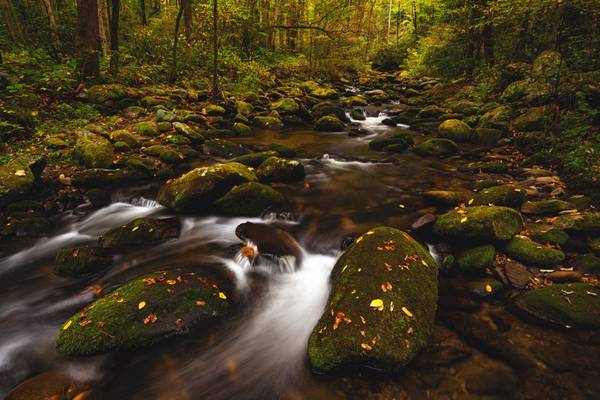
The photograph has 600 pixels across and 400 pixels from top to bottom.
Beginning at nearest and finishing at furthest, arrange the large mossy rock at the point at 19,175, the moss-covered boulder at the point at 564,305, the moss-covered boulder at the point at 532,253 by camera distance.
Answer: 1. the moss-covered boulder at the point at 564,305
2. the moss-covered boulder at the point at 532,253
3. the large mossy rock at the point at 19,175

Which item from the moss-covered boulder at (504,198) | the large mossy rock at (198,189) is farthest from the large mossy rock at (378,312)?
the large mossy rock at (198,189)

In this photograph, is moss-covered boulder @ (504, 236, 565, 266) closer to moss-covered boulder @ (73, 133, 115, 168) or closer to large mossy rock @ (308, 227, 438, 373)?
large mossy rock @ (308, 227, 438, 373)

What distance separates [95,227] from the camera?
6164 millimetres

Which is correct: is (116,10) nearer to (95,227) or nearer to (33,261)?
(95,227)

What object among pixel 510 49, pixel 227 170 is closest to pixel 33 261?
pixel 227 170

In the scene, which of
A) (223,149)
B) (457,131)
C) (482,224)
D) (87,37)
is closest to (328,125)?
(457,131)

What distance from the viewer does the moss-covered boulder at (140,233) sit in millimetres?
5289

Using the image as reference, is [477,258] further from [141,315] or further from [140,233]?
[140,233]

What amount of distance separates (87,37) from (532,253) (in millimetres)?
12964

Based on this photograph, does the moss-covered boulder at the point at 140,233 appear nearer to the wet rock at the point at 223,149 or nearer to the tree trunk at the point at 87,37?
the wet rock at the point at 223,149

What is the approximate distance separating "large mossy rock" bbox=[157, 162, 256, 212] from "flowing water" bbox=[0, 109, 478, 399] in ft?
0.91

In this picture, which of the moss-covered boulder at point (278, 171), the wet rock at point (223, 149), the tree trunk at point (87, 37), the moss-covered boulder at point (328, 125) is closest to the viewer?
the moss-covered boulder at point (278, 171)

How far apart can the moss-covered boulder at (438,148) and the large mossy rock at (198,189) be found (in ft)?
19.6

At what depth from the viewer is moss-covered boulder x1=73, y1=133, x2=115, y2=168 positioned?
24.7 feet
